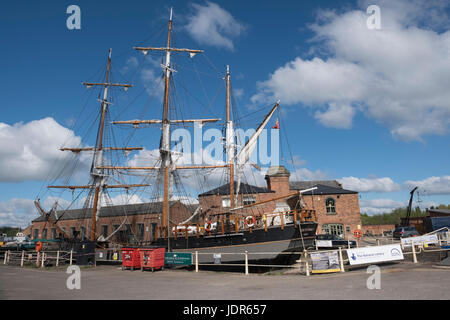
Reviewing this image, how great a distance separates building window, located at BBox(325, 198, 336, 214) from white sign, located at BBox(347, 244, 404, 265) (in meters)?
24.3

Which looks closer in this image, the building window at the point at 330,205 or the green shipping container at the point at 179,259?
the green shipping container at the point at 179,259

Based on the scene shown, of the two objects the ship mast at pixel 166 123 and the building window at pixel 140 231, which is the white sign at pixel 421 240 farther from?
the building window at pixel 140 231

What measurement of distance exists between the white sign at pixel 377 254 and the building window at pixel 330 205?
79.6 ft

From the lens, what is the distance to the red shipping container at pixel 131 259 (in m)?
19.1

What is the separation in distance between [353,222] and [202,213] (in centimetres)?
1902

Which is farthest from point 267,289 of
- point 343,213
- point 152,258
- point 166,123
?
point 343,213

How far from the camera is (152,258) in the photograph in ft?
60.4

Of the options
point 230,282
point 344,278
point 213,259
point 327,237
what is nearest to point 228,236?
point 213,259

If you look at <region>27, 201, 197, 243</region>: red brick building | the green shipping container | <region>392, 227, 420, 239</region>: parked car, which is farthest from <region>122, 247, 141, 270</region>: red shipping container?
<region>392, 227, 420, 239</region>: parked car

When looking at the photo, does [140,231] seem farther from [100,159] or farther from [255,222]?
[255,222]

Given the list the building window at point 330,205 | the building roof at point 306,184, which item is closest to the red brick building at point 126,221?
the building roof at point 306,184

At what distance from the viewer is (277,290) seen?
10883 millimetres
